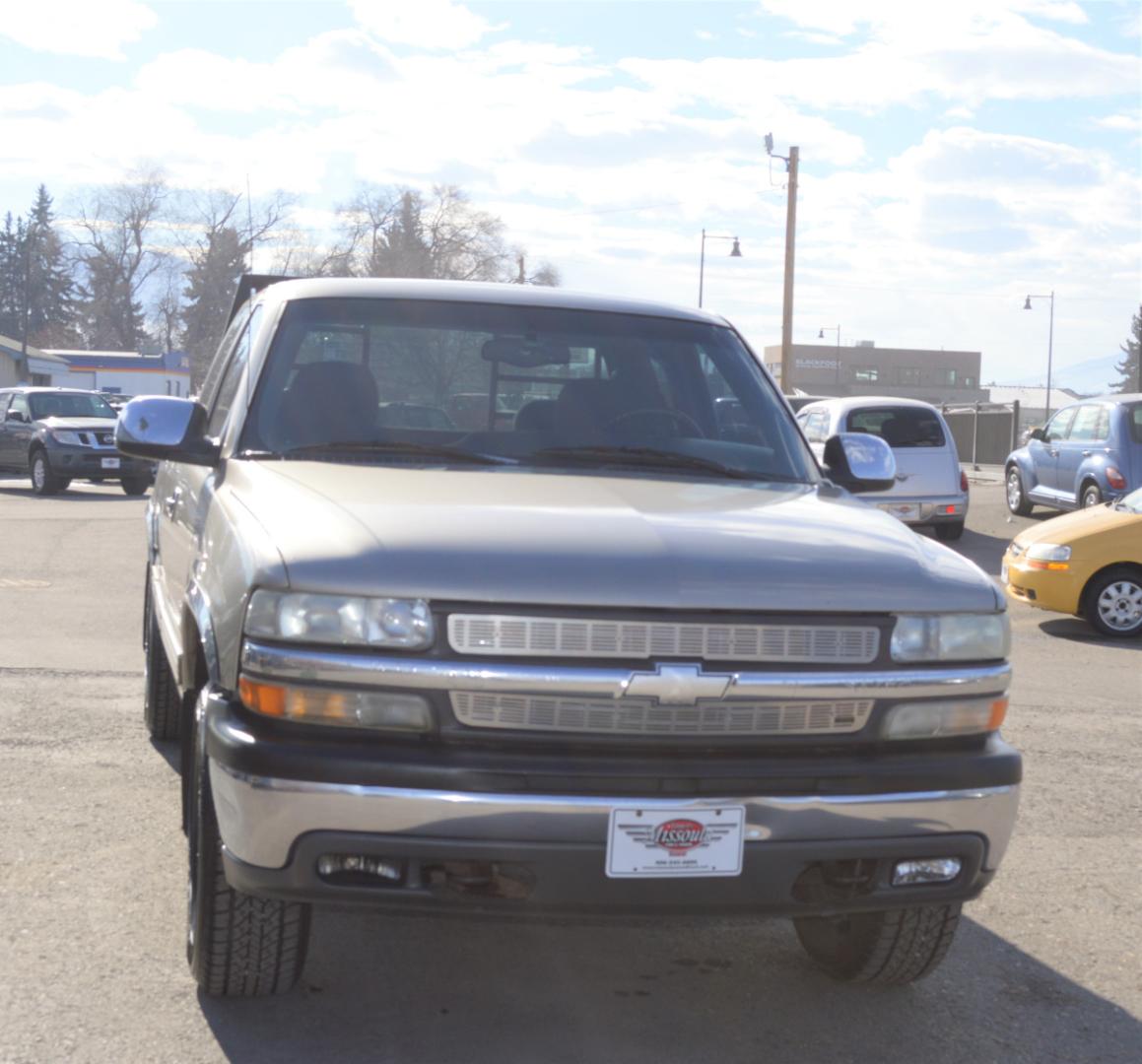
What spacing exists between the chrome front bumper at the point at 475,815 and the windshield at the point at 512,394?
4.47 ft

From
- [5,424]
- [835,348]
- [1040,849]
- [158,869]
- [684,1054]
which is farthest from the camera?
[835,348]

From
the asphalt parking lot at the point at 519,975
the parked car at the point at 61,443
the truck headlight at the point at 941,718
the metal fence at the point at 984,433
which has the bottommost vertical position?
the metal fence at the point at 984,433

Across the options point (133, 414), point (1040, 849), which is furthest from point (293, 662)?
point (1040, 849)

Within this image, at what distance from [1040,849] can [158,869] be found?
3047 mm

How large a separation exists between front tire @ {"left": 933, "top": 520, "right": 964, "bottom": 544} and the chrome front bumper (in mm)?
15543

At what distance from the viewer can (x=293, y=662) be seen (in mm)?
3387

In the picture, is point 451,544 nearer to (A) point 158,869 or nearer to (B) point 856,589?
(B) point 856,589

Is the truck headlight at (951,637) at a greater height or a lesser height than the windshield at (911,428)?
greater

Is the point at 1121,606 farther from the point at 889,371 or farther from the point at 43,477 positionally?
the point at 889,371

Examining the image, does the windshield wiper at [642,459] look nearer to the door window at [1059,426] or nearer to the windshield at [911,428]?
the windshield at [911,428]

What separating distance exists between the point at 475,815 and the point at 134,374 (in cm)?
8037

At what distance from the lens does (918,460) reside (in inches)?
717

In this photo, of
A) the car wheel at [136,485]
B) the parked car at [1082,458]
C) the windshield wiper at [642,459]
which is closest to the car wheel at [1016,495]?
the parked car at [1082,458]

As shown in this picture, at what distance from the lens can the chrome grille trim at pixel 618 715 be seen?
339cm
